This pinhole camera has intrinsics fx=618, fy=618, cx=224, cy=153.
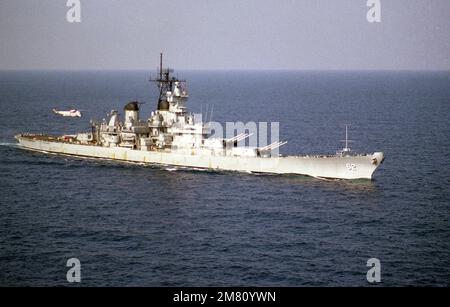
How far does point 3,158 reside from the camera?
79.4 metres

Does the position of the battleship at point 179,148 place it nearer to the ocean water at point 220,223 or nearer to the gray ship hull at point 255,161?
the gray ship hull at point 255,161

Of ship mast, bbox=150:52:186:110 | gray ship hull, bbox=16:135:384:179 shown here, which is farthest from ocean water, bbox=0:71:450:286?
ship mast, bbox=150:52:186:110

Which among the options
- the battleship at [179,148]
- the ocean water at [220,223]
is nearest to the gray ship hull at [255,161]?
the battleship at [179,148]

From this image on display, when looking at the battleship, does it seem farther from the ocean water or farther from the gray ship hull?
the ocean water

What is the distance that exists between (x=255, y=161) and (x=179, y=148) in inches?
412

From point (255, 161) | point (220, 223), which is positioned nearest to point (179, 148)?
point (255, 161)

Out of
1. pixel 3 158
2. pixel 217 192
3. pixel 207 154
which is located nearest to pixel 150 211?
pixel 217 192

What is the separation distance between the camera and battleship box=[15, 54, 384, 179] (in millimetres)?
67562

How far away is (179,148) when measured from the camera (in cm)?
7519

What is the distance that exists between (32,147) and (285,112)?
7059 centimetres

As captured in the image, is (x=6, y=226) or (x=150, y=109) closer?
(x=6, y=226)

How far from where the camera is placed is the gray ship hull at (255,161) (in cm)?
6669
